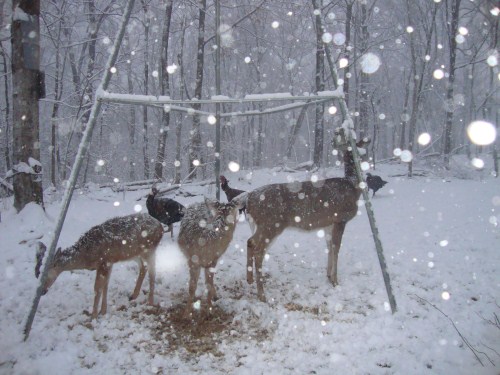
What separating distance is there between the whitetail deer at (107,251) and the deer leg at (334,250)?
9.52 feet

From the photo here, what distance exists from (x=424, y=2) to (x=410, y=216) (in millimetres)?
20619

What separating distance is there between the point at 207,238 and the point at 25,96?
4901 mm

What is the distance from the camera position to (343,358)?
3.99 m

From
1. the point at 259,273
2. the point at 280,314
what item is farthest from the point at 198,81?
the point at 280,314

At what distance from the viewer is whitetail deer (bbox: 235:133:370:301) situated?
6.08 meters

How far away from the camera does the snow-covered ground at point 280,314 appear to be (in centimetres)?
393

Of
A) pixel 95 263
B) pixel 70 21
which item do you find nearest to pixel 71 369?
pixel 95 263

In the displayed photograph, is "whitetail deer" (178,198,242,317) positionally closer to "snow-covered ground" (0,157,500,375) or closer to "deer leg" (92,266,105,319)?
"snow-covered ground" (0,157,500,375)

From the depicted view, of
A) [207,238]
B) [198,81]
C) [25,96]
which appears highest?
[198,81]

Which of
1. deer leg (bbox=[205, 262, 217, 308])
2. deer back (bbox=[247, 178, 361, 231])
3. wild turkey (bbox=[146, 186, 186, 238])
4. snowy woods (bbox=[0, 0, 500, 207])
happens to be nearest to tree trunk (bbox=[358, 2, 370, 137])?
snowy woods (bbox=[0, 0, 500, 207])

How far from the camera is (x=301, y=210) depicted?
6.24 m

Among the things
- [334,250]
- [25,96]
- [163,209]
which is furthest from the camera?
[163,209]

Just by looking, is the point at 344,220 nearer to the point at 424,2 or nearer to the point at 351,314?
the point at 351,314

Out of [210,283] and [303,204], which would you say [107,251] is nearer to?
[210,283]
